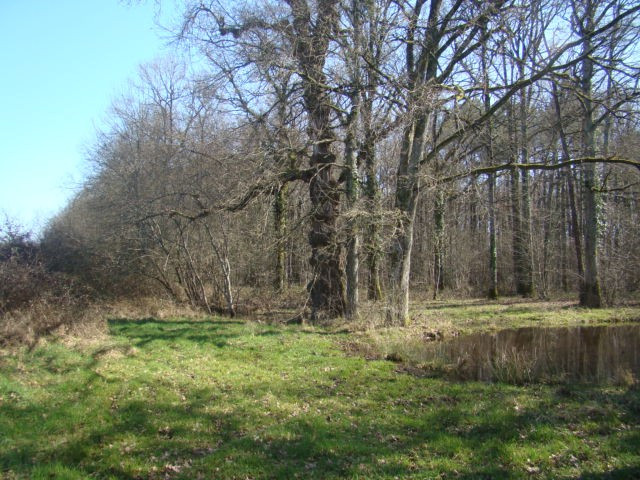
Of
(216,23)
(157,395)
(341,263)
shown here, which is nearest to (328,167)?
(341,263)

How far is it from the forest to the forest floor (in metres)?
0.04

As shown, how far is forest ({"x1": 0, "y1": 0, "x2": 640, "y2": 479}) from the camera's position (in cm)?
609

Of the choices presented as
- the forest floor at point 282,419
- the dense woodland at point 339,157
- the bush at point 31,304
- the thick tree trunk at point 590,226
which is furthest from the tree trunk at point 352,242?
the thick tree trunk at point 590,226

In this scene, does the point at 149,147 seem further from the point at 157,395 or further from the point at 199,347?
the point at 157,395

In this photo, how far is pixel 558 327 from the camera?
14938mm

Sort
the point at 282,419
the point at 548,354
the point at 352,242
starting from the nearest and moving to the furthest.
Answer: the point at 282,419 → the point at 548,354 → the point at 352,242

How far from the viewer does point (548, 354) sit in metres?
11.4

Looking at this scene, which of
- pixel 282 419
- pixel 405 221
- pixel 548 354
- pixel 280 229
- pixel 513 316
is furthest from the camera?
pixel 280 229

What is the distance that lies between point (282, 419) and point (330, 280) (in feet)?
31.1

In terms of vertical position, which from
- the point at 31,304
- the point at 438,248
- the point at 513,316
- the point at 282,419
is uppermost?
the point at 438,248

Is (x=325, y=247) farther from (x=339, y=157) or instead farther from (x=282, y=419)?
(x=282, y=419)

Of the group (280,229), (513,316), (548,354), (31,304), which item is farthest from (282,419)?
(513,316)

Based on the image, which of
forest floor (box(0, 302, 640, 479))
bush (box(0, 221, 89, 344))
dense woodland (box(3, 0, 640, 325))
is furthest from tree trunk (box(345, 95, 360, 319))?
bush (box(0, 221, 89, 344))

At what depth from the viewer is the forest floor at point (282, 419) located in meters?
5.38
